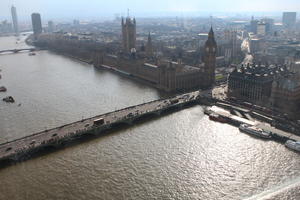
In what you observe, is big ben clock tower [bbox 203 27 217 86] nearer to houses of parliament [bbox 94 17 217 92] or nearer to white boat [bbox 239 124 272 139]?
houses of parliament [bbox 94 17 217 92]

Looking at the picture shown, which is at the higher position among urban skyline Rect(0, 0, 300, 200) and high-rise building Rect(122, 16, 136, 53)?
high-rise building Rect(122, 16, 136, 53)

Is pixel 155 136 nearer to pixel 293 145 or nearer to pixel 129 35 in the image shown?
pixel 293 145

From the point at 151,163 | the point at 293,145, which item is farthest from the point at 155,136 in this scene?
the point at 293,145

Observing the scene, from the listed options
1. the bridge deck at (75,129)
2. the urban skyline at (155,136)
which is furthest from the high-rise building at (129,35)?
the bridge deck at (75,129)

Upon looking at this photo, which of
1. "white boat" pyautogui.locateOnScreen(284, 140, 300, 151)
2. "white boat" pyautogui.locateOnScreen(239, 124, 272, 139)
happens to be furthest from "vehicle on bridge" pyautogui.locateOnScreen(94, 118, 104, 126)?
"white boat" pyautogui.locateOnScreen(284, 140, 300, 151)

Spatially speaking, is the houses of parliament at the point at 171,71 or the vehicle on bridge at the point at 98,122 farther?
the houses of parliament at the point at 171,71

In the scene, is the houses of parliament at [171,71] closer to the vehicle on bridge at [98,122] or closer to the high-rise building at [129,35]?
the high-rise building at [129,35]

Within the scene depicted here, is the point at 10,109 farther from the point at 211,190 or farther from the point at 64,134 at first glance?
the point at 211,190
